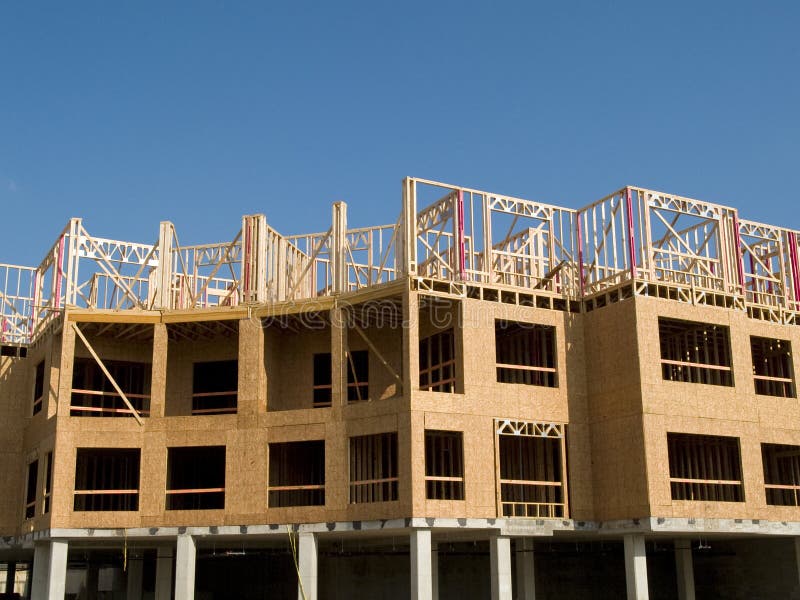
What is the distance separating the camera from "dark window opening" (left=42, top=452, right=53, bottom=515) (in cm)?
3334

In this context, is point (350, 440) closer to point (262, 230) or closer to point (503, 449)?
point (503, 449)

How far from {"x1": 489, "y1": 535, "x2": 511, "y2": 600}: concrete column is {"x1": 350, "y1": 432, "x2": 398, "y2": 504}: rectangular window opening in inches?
144

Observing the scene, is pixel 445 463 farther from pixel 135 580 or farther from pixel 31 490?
pixel 31 490

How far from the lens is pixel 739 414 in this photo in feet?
108

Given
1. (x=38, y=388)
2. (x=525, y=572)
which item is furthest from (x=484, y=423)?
(x=38, y=388)

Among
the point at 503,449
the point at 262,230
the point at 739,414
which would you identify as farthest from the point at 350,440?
the point at 739,414

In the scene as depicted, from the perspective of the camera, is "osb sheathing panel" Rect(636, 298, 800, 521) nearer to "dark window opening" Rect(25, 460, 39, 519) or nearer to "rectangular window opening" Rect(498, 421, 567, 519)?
"rectangular window opening" Rect(498, 421, 567, 519)

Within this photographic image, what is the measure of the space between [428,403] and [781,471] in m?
15.4

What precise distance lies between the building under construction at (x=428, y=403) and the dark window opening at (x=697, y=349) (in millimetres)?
136

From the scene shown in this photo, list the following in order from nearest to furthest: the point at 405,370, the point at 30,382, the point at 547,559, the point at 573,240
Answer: the point at 405,370 → the point at 573,240 → the point at 30,382 → the point at 547,559

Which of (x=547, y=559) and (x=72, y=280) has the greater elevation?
(x=72, y=280)

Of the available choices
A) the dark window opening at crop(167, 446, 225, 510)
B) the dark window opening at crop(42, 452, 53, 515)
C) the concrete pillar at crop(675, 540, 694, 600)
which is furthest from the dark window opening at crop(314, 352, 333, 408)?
the concrete pillar at crop(675, 540, 694, 600)

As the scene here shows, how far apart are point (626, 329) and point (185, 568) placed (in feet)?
53.6

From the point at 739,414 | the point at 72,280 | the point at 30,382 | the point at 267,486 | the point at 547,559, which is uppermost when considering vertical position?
the point at 72,280
